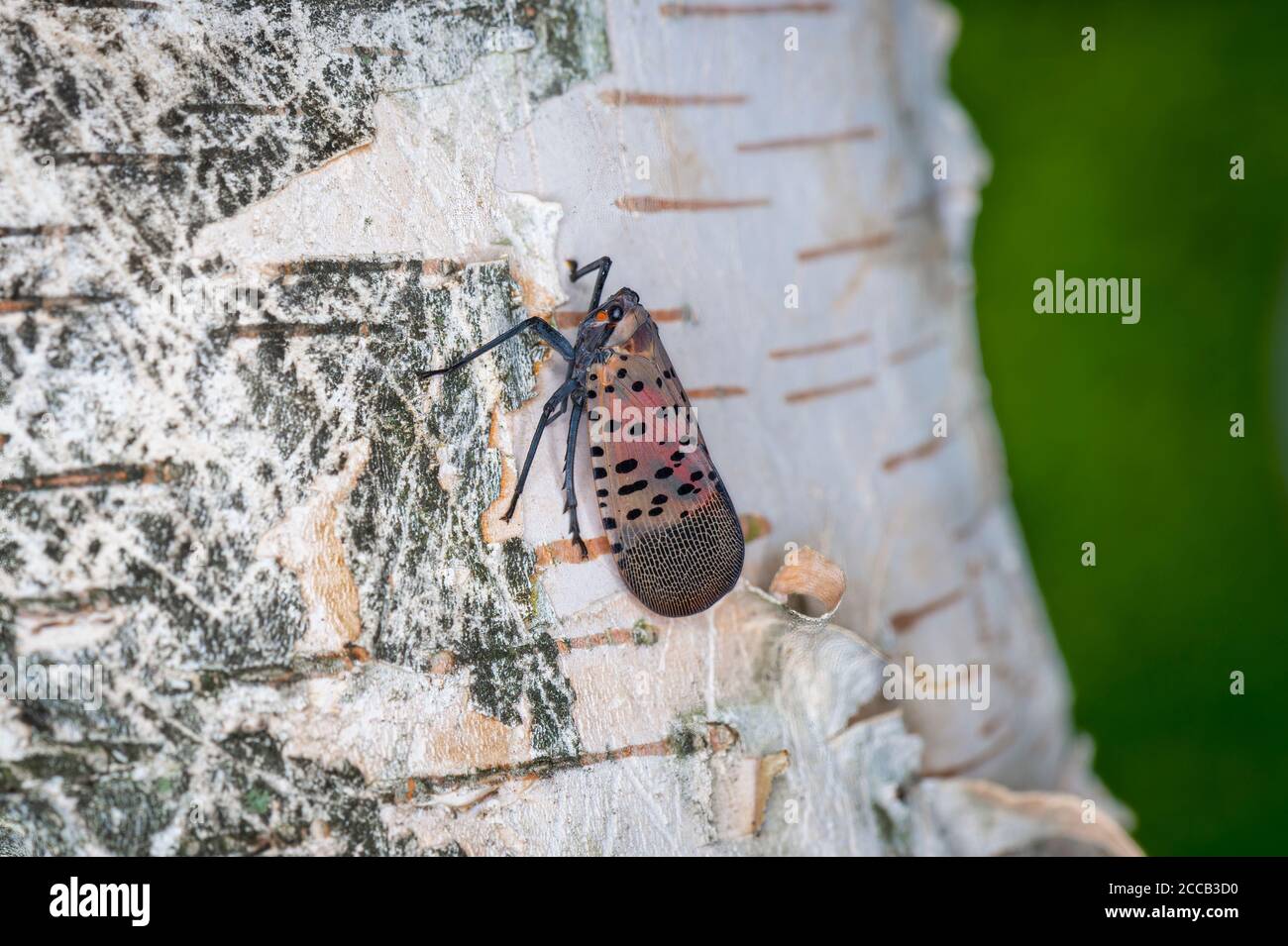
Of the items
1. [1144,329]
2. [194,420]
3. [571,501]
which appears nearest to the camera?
[194,420]

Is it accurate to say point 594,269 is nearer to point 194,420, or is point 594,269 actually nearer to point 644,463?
point 644,463

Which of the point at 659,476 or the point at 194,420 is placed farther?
the point at 659,476

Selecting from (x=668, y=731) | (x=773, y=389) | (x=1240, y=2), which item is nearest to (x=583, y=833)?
(x=668, y=731)

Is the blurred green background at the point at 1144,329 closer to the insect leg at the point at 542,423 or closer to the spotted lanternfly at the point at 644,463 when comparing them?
the spotted lanternfly at the point at 644,463

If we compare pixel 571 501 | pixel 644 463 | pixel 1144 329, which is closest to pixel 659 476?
pixel 644 463

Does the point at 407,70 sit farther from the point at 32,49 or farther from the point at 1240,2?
the point at 1240,2

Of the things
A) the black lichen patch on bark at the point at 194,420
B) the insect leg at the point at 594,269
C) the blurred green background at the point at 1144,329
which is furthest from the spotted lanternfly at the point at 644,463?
the blurred green background at the point at 1144,329
